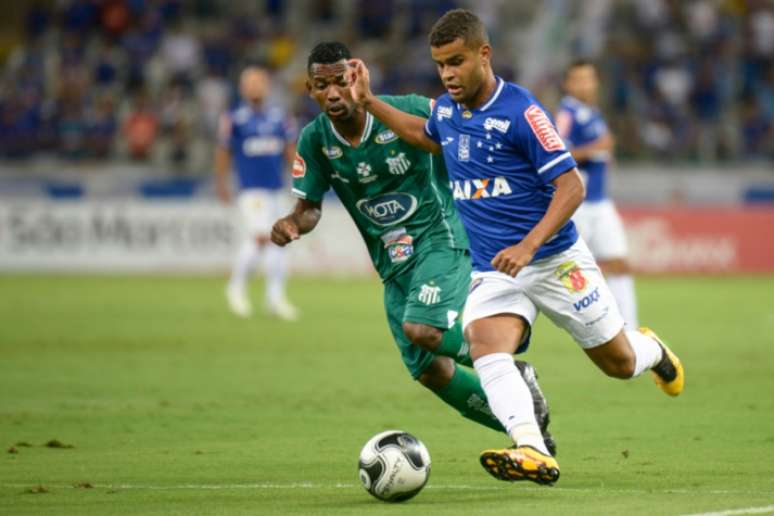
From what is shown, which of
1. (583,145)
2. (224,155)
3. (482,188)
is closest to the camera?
(482,188)

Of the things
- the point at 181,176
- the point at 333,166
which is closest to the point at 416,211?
the point at 333,166

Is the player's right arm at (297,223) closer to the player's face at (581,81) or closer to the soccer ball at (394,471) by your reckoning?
the soccer ball at (394,471)

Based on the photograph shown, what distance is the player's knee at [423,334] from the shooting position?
26.0 feet

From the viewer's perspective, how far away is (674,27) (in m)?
30.2

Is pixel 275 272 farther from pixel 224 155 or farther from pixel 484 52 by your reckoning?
pixel 484 52

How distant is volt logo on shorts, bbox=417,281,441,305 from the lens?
26.4 feet

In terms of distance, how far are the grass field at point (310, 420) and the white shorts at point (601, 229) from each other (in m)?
1.10

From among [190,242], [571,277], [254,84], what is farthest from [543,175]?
[190,242]

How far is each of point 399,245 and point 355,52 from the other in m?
22.9

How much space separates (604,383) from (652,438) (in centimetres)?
326

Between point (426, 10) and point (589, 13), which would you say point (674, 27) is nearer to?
point (589, 13)

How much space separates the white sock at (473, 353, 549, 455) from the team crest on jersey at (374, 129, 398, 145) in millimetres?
1597

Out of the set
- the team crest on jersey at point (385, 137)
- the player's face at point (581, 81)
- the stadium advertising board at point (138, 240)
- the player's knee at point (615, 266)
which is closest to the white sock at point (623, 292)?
the player's knee at point (615, 266)

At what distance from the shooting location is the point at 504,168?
24.1ft
